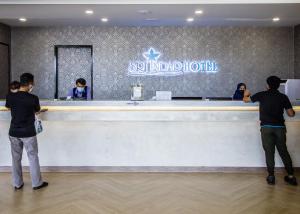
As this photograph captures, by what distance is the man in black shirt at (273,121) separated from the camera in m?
4.45

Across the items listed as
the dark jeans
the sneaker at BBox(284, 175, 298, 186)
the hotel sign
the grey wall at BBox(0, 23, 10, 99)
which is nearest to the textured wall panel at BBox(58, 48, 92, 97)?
the hotel sign

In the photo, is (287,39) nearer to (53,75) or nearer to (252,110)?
(252,110)

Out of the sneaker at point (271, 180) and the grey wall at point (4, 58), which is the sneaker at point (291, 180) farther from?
the grey wall at point (4, 58)

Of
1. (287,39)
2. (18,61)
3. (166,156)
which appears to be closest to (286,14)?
(287,39)

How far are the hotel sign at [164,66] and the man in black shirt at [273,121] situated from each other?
3.96 m

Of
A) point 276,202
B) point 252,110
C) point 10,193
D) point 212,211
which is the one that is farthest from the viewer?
point 252,110

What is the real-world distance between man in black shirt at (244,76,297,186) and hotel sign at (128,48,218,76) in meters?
3.96

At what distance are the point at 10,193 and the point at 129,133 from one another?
1.91 metres

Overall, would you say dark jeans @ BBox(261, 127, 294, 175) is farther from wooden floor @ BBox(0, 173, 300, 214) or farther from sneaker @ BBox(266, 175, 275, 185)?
wooden floor @ BBox(0, 173, 300, 214)

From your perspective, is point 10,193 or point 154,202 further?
point 10,193

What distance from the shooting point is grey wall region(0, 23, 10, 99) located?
8.03 m

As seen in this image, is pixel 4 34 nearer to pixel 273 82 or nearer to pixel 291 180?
pixel 273 82

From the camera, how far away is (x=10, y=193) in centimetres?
409

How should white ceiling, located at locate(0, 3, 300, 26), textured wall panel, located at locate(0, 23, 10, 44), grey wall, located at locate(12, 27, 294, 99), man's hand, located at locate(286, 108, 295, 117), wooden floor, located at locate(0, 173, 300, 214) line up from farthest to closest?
grey wall, located at locate(12, 27, 294, 99) < textured wall panel, located at locate(0, 23, 10, 44) < white ceiling, located at locate(0, 3, 300, 26) < man's hand, located at locate(286, 108, 295, 117) < wooden floor, located at locate(0, 173, 300, 214)
